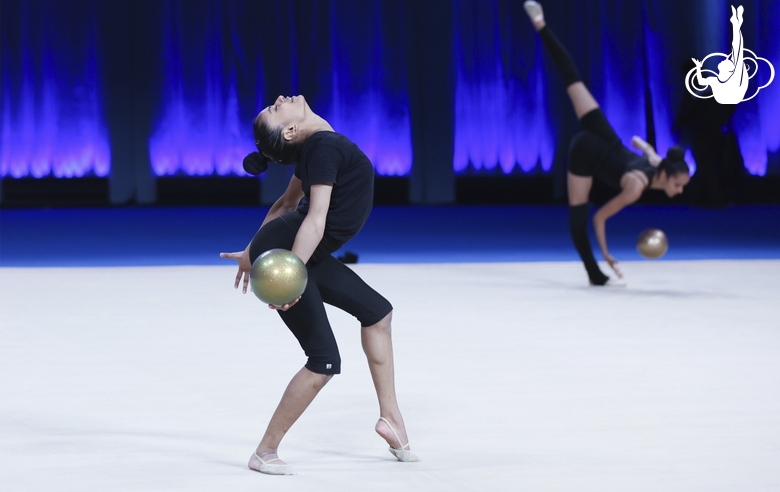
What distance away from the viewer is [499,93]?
14.4m

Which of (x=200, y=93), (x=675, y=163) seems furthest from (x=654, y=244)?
(x=200, y=93)

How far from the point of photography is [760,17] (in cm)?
1419

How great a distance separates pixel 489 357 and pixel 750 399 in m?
1.15

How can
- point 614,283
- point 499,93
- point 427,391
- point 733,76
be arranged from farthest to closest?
1. point 733,76
2. point 499,93
3. point 614,283
4. point 427,391

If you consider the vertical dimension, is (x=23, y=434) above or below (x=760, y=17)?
below

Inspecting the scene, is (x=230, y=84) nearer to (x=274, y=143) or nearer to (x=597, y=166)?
(x=597, y=166)

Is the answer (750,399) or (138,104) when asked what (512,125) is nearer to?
(138,104)

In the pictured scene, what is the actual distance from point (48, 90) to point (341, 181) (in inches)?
496

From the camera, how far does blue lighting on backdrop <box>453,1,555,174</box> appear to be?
1430cm

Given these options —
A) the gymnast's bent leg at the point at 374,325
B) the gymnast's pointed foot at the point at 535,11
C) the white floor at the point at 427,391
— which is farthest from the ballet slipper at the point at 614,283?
the gymnast's bent leg at the point at 374,325

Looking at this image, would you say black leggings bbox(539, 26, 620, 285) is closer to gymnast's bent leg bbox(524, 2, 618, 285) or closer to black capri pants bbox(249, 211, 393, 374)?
gymnast's bent leg bbox(524, 2, 618, 285)

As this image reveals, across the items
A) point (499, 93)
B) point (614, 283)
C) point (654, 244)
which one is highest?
point (499, 93)

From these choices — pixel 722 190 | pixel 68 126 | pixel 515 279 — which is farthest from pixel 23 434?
pixel 722 190

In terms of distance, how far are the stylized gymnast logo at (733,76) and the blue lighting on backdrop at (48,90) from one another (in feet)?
28.6
